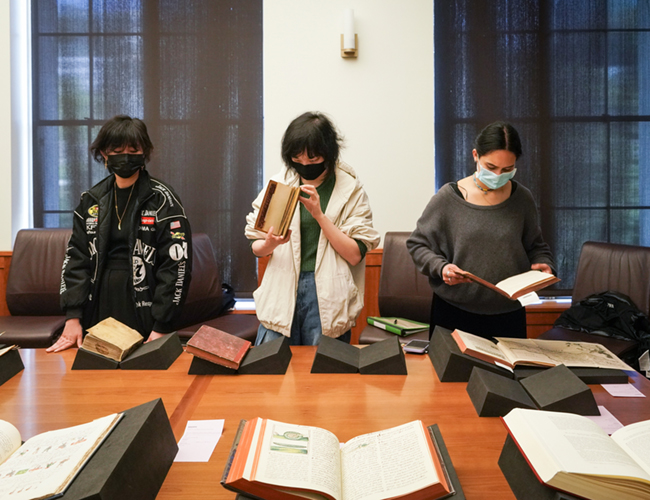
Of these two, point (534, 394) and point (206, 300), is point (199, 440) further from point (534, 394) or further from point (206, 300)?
point (206, 300)

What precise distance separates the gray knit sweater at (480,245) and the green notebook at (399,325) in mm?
1014

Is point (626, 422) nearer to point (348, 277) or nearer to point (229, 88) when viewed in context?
point (348, 277)

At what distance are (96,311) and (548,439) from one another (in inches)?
71.1

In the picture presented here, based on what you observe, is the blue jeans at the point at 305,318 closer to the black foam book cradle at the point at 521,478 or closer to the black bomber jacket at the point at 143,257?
the black bomber jacket at the point at 143,257

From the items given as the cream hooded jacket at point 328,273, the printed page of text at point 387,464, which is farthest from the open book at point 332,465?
the cream hooded jacket at point 328,273

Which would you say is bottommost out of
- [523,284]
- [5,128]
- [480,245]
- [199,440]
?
[199,440]

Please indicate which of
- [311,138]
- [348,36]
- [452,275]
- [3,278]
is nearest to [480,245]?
[452,275]

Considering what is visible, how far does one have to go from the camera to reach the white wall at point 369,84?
3.77 metres

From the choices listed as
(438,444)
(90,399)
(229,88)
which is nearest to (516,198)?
(438,444)

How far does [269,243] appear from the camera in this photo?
1882 millimetres

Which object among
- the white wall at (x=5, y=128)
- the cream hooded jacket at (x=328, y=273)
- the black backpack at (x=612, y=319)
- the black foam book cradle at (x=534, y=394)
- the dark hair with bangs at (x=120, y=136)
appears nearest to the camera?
the black foam book cradle at (x=534, y=394)

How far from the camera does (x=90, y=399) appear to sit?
1.41m

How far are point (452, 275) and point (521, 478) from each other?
3.25ft

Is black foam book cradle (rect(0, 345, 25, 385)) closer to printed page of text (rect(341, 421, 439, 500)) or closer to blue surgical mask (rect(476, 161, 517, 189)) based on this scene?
printed page of text (rect(341, 421, 439, 500))
